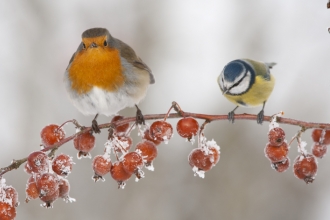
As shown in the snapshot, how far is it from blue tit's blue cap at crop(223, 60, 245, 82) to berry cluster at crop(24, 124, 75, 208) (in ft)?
5.35

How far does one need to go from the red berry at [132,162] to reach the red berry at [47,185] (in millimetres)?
264

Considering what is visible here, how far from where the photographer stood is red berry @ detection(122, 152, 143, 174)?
161cm

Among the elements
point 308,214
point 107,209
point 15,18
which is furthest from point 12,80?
point 308,214

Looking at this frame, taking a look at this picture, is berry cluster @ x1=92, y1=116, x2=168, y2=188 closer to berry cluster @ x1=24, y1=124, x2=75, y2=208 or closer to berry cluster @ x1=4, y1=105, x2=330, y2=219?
berry cluster @ x1=4, y1=105, x2=330, y2=219

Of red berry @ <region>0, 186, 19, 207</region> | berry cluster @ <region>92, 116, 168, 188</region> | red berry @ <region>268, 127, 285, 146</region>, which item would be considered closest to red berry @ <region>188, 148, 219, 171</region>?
berry cluster @ <region>92, 116, 168, 188</region>

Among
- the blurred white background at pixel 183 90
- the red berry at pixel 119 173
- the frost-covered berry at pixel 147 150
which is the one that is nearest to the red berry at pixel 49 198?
the red berry at pixel 119 173

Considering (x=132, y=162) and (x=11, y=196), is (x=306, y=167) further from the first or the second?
(x=11, y=196)

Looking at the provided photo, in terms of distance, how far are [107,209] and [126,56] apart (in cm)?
217

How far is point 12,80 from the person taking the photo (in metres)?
5.23

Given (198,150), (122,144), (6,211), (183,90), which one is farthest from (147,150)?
(183,90)

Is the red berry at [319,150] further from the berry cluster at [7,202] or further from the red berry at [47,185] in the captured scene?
the berry cluster at [7,202]

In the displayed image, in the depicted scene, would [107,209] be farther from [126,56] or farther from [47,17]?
[47,17]

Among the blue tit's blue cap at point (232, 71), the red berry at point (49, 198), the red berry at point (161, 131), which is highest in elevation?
the blue tit's blue cap at point (232, 71)

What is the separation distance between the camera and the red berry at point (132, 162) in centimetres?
161
